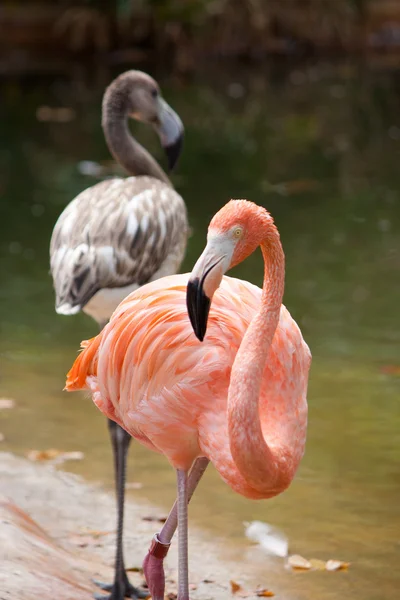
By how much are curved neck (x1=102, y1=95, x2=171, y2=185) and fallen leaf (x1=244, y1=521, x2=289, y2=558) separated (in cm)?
161

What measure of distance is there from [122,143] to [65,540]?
68.9 inches

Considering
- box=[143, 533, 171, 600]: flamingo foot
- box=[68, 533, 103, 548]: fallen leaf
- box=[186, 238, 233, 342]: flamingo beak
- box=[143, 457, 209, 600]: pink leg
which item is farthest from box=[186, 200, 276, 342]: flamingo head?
box=[68, 533, 103, 548]: fallen leaf

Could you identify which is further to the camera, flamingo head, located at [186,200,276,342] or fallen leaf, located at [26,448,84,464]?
fallen leaf, located at [26,448,84,464]

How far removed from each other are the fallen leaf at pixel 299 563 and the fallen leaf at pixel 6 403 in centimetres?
173

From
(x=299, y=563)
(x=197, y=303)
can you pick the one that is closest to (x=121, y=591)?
(x=299, y=563)

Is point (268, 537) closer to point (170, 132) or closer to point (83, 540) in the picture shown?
point (83, 540)

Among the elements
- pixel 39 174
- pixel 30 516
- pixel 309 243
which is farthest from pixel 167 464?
pixel 39 174

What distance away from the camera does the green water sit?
4004 millimetres

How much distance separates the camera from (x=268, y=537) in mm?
3900

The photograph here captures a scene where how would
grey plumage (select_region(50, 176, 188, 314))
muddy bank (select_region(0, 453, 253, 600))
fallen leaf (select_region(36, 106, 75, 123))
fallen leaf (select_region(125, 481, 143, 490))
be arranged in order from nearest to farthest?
muddy bank (select_region(0, 453, 253, 600)) < grey plumage (select_region(50, 176, 188, 314)) < fallen leaf (select_region(125, 481, 143, 490)) < fallen leaf (select_region(36, 106, 75, 123))

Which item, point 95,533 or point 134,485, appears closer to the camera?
point 95,533

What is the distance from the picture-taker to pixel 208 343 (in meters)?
2.89

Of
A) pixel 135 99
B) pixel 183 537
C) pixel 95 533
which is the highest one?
pixel 135 99

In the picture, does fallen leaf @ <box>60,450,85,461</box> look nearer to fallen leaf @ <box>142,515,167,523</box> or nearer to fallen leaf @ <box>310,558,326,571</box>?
fallen leaf @ <box>142,515,167,523</box>
